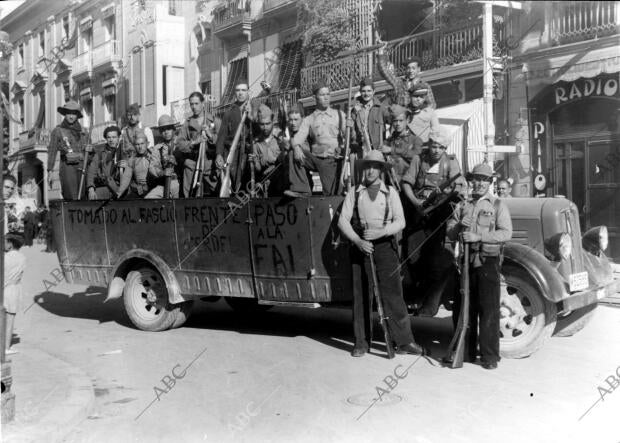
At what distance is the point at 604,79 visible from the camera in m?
13.6

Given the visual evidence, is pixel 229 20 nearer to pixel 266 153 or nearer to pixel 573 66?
pixel 573 66

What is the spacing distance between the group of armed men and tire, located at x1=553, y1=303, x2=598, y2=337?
1516mm

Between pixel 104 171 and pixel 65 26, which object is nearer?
pixel 104 171

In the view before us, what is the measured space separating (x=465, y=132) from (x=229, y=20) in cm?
869

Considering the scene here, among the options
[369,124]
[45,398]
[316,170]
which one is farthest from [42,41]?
[45,398]

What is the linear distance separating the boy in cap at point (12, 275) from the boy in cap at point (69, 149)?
2.75 meters

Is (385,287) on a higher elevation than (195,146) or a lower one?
lower

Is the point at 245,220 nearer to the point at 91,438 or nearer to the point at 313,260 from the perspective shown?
the point at 313,260

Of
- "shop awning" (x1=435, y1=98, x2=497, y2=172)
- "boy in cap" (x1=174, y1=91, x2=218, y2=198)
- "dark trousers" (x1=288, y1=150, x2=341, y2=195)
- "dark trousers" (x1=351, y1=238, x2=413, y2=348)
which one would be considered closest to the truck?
"dark trousers" (x1=351, y1=238, x2=413, y2=348)

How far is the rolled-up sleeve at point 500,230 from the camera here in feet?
20.9

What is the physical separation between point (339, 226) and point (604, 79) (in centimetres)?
904

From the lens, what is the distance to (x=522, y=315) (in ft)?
22.4

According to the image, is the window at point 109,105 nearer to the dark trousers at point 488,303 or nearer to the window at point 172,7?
the window at point 172,7

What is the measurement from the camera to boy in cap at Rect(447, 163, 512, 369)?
21.0 feet
